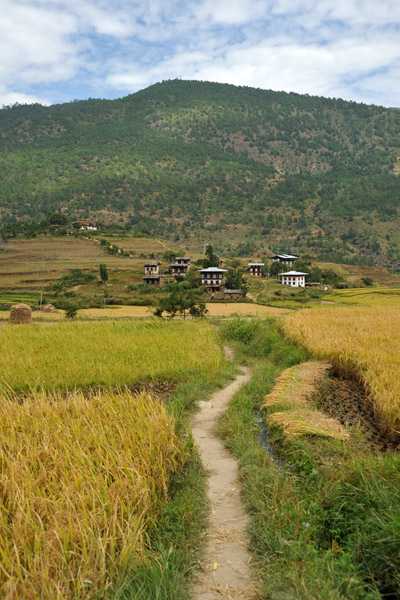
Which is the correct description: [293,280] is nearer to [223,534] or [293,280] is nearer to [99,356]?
[99,356]

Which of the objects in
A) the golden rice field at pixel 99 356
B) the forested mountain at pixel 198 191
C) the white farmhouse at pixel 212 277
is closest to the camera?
the golden rice field at pixel 99 356

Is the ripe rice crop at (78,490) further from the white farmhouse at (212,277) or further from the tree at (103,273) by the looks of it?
the white farmhouse at (212,277)

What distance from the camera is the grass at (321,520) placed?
3.17 meters

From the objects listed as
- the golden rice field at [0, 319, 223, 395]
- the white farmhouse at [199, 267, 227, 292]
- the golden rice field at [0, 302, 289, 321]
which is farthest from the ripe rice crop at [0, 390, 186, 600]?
the white farmhouse at [199, 267, 227, 292]

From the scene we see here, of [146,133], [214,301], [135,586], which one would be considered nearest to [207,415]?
[135,586]

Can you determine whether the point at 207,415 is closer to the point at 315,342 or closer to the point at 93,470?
the point at 93,470

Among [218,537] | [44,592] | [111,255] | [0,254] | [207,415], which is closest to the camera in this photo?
[44,592]

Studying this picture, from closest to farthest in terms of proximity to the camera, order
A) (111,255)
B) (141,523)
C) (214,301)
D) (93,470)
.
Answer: (141,523), (93,470), (214,301), (111,255)

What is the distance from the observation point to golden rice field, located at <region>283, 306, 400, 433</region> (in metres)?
7.05

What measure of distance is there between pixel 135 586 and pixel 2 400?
14.4 feet

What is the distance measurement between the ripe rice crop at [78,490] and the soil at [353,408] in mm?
3372

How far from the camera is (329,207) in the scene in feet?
390

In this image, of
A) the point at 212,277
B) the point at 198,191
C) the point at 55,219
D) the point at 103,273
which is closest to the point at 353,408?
the point at 103,273

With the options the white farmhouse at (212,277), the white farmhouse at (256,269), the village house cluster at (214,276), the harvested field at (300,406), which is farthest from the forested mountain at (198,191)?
the harvested field at (300,406)
